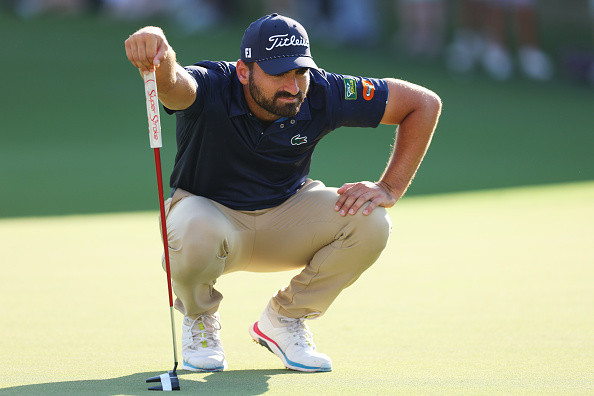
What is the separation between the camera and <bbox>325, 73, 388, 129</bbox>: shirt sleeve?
3.07 meters

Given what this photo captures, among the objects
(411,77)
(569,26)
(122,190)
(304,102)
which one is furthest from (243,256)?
(569,26)

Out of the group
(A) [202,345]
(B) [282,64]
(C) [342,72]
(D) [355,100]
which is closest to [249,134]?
(B) [282,64]

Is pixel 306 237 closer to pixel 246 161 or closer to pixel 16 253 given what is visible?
pixel 246 161

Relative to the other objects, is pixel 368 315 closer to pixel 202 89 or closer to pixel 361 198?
pixel 361 198

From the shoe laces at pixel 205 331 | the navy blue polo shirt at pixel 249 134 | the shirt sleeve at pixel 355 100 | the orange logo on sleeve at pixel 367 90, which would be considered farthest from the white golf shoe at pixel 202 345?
the orange logo on sleeve at pixel 367 90

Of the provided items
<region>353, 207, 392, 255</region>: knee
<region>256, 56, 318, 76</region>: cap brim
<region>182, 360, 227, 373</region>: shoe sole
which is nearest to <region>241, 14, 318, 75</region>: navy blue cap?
<region>256, 56, 318, 76</region>: cap brim

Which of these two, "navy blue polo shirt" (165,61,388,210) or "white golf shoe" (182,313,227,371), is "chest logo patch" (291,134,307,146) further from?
"white golf shoe" (182,313,227,371)

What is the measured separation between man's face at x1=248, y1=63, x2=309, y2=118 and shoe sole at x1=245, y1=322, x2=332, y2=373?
0.75 m

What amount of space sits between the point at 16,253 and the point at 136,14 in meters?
8.26

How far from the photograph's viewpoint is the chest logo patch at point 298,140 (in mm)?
3000

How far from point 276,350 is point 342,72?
9.27 m

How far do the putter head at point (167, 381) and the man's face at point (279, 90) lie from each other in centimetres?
91

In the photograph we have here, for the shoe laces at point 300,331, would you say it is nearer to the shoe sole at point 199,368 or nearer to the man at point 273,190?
the man at point 273,190

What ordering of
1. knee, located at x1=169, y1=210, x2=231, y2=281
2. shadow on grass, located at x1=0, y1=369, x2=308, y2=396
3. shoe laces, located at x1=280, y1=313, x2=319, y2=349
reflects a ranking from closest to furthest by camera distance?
shadow on grass, located at x1=0, y1=369, x2=308, y2=396 → knee, located at x1=169, y1=210, x2=231, y2=281 → shoe laces, located at x1=280, y1=313, x2=319, y2=349
